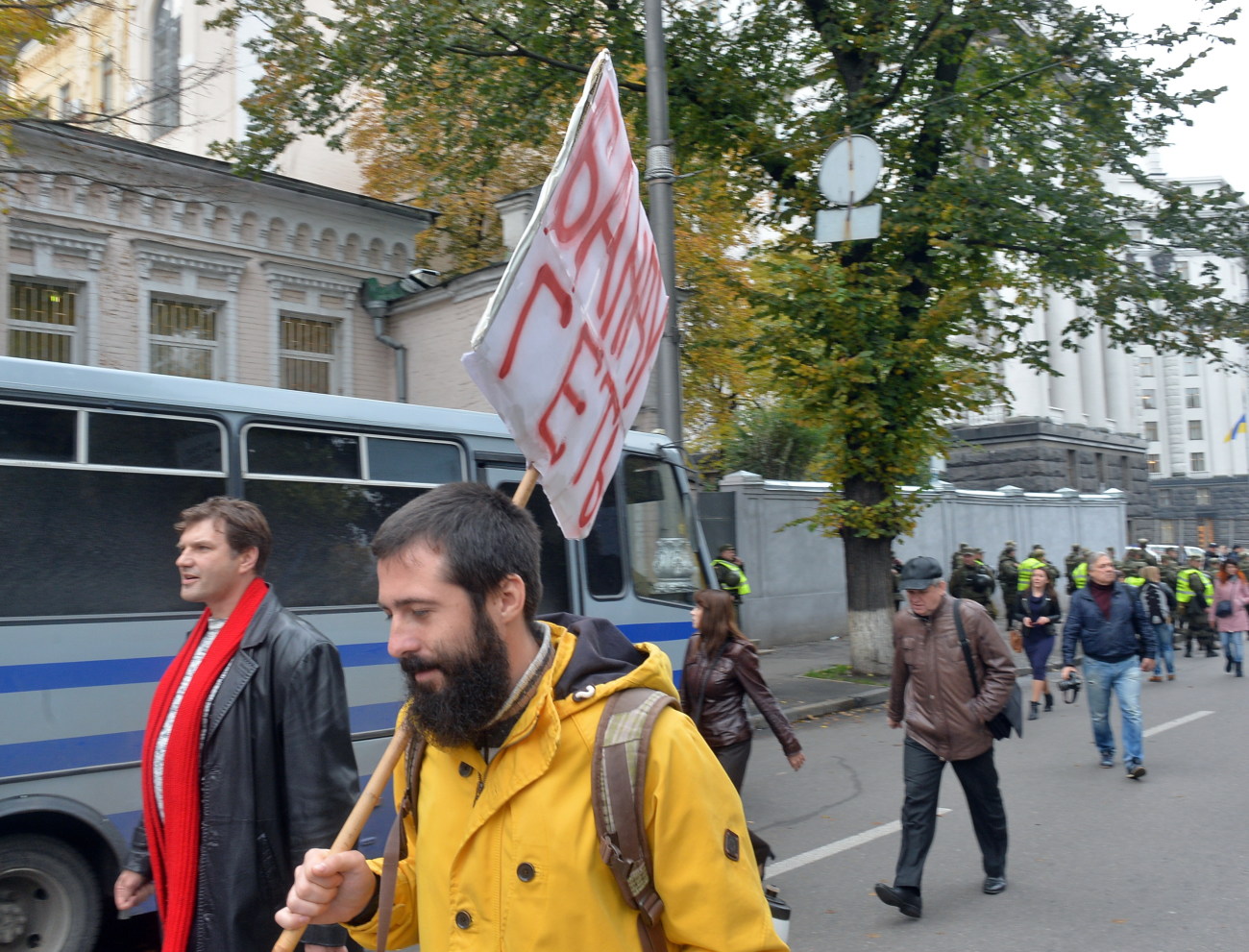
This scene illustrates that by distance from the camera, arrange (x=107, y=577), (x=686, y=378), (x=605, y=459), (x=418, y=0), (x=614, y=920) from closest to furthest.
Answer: (x=614, y=920) → (x=605, y=459) → (x=107, y=577) → (x=418, y=0) → (x=686, y=378)

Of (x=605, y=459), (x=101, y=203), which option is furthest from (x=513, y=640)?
(x=101, y=203)

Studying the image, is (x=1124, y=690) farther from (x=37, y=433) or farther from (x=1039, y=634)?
(x=37, y=433)

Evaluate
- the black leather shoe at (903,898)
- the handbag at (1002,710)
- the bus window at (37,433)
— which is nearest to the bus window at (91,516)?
the bus window at (37,433)

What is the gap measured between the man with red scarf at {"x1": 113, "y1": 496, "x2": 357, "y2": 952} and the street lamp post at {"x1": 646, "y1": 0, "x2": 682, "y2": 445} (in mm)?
7607

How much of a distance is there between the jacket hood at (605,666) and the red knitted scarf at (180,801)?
4.76 ft

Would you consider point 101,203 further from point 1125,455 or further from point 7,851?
point 1125,455

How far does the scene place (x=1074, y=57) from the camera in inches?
568

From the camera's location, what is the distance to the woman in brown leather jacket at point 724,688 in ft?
21.8

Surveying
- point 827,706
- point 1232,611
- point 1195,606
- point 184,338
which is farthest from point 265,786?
point 1195,606

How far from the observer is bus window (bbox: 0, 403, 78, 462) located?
5113 millimetres

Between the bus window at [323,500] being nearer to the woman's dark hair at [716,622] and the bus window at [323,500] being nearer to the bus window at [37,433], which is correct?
the bus window at [37,433]

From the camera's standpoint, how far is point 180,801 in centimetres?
304

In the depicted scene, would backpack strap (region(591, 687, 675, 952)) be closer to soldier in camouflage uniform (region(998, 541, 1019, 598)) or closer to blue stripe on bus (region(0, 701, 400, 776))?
blue stripe on bus (region(0, 701, 400, 776))

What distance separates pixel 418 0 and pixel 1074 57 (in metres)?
8.16
